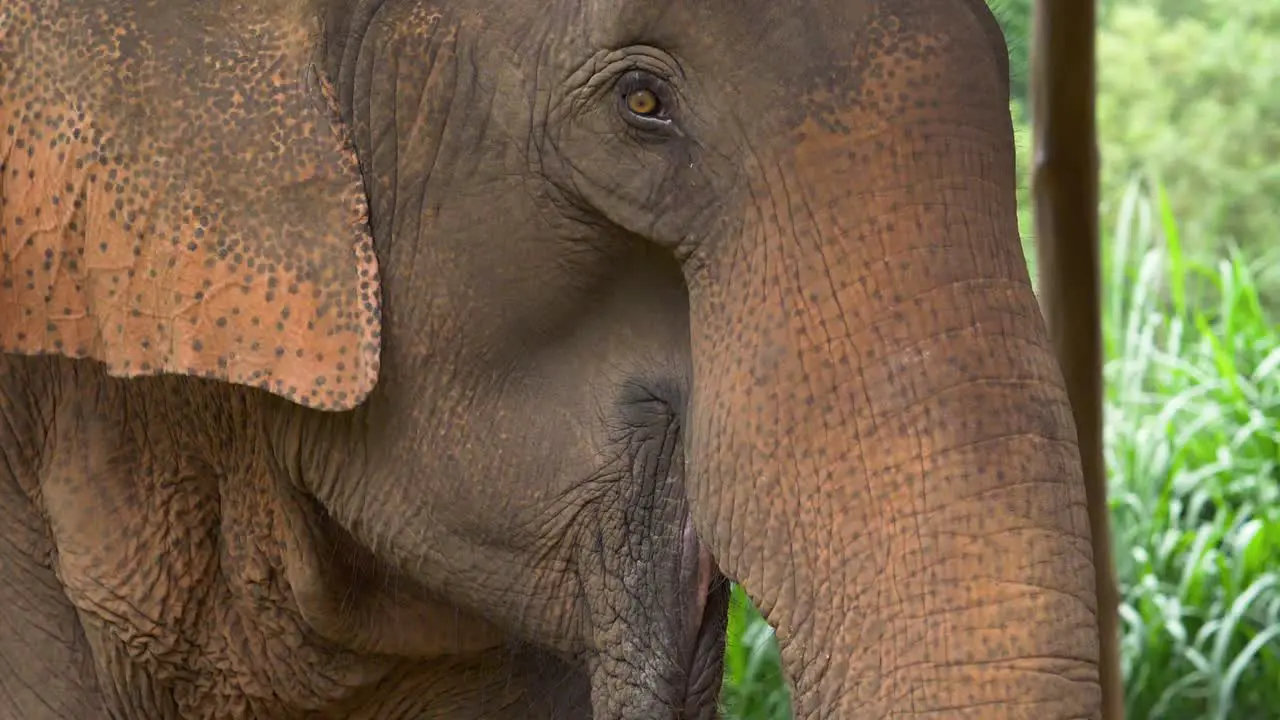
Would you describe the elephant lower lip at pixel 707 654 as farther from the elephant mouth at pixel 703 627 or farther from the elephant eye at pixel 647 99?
the elephant eye at pixel 647 99

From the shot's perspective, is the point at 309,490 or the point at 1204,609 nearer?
the point at 309,490

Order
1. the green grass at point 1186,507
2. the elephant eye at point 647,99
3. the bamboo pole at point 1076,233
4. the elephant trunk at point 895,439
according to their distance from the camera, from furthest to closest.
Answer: the green grass at point 1186,507, the bamboo pole at point 1076,233, the elephant eye at point 647,99, the elephant trunk at point 895,439

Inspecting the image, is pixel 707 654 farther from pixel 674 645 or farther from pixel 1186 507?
pixel 1186 507

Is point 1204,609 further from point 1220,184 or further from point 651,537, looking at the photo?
point 1220,184

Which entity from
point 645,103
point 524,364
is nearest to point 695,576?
point 524,364

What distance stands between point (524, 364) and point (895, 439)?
19.5 inches

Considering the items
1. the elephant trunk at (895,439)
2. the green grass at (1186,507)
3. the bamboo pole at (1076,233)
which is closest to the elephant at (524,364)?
the elephant trunk at (895,439)

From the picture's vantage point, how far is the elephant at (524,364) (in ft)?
6.10

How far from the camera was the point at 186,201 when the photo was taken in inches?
86.4

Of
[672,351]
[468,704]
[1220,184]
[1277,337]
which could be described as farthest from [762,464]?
[1220,184]

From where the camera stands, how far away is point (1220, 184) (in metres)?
10.8

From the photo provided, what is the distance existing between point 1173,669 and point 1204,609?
196 mm

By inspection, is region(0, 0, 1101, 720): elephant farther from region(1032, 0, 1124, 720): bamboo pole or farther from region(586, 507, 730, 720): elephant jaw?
region(1032, 0, 1124, 720): bamboo pole

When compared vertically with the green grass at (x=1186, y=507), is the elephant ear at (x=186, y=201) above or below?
below
